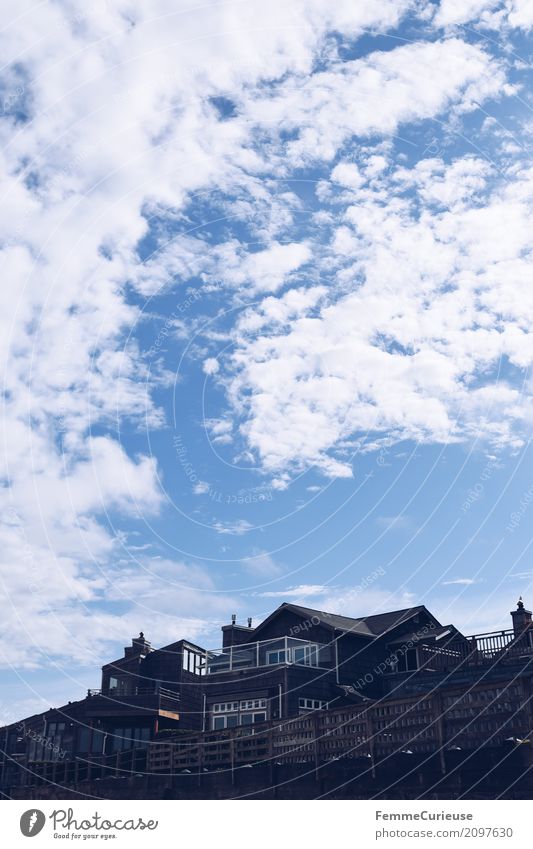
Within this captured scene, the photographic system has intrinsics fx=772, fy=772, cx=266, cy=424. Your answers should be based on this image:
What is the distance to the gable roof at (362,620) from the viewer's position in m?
43.2

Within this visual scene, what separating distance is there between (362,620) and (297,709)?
35.4 ft

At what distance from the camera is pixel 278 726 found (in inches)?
1051

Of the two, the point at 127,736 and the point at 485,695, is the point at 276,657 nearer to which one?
the point at 127,736

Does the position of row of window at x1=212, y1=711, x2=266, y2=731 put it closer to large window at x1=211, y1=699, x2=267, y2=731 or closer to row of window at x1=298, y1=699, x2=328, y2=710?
large window at x1=211, y1=699, x2=267, y2=731

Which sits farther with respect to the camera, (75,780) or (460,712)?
(75,780)

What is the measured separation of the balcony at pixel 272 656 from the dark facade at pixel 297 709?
0.07 metres

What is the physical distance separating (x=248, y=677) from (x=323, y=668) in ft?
12.9

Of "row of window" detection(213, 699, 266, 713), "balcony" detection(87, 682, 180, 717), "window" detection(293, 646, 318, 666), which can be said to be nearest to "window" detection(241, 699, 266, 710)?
"row of window" detection(213, 699, 266, 713)

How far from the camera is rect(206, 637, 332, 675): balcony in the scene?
40.4m

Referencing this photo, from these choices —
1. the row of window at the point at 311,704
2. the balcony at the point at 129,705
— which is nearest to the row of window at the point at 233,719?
the row of window at the point at 311,704

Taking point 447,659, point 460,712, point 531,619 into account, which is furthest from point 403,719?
point 531,619

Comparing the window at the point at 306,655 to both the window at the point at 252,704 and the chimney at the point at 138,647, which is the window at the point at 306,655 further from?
the chimney at the point at 138,647
